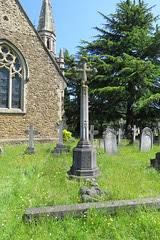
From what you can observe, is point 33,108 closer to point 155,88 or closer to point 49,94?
point 49,94

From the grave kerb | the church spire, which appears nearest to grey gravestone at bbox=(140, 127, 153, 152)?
the grave kerb

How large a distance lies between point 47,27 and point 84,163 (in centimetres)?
1755

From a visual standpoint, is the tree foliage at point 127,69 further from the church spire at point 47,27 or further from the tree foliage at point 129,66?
the church spire at point 47,27

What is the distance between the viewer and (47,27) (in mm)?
17609

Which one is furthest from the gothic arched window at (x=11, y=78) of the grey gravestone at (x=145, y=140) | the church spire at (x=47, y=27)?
the church spire at (x=47, y=27)

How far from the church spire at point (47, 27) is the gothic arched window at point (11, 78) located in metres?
7.64

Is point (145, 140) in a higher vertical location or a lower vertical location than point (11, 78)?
lower

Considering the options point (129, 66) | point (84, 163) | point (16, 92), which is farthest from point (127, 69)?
point (84, 163)

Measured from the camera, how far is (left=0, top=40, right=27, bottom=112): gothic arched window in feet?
34.2

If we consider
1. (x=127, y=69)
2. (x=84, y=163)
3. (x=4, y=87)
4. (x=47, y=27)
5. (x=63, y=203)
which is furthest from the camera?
(x=47, y=27)

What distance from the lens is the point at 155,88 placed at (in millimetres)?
15789

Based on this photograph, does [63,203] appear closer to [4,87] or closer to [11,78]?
[4,87]

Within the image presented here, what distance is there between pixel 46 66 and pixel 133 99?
8.48 m

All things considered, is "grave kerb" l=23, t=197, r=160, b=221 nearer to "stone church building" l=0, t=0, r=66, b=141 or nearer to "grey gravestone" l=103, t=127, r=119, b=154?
"grey gravestone" l=103, t=127, r=119, b=154
